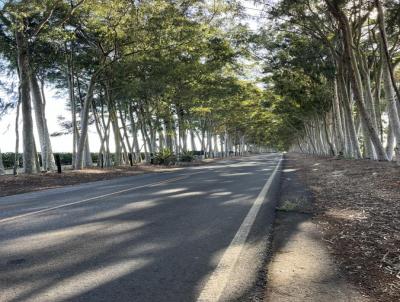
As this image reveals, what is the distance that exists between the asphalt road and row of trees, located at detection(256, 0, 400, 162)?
1007 centimetres

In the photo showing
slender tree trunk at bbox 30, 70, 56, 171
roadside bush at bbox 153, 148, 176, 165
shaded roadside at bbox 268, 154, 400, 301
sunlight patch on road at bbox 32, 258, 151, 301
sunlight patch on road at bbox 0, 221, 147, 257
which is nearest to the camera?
sunlight patch on road at bbox 32, 258, 151, 301

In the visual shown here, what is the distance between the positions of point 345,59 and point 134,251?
1532 centimetres

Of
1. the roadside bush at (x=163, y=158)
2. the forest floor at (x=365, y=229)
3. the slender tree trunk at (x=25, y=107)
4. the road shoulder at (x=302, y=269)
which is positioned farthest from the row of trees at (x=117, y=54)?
the road shoulder at (x=302, y=269)

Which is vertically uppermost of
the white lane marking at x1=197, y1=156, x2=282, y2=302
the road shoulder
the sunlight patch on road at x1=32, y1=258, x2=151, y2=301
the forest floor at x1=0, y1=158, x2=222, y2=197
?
the forest floor at x1=0, y1=158, x2=222, y2=197

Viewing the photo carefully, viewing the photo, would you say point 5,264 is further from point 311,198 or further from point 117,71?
point 117,71

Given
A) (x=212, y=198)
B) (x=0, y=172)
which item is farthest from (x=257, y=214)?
(x=0, y=172)

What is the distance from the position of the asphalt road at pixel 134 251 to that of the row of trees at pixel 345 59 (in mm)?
10071

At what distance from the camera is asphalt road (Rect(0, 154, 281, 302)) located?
376cm

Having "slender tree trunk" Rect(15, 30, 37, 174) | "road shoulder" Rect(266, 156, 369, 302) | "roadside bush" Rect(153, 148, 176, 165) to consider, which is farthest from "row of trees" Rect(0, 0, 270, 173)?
"road shoulder" Rect(266, 156, 369, 302)

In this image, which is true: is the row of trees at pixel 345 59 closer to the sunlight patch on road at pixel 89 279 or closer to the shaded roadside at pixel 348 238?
the shaded roadside at pixel 348 238

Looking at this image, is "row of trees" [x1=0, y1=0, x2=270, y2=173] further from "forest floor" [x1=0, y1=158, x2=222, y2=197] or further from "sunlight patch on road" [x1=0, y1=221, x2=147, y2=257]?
"sunlight patch on road" [x1=0, y1=221, x2=147, y2=257]

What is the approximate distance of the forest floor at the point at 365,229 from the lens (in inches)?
162

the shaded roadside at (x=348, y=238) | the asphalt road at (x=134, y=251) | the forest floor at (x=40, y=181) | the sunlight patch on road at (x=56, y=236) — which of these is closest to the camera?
the asphalt road at (x=134, y=251)

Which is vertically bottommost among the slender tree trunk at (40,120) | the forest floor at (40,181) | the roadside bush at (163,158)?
the forest floor at (40,181)
